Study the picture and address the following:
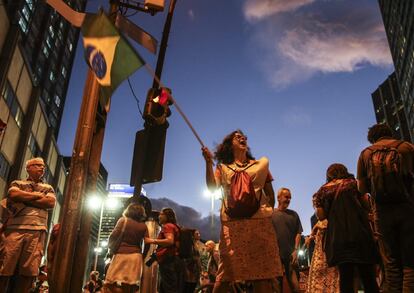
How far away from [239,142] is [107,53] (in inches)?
69.1

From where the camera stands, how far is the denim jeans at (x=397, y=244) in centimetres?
345

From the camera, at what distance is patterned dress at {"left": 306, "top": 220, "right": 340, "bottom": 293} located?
4.89 meters

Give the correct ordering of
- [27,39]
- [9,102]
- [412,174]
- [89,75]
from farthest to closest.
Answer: [27,39]
[9,102]
[89,75]
[412,174]

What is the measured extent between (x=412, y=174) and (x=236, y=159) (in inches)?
74.7

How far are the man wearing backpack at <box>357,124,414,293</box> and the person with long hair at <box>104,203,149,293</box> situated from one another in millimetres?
3615

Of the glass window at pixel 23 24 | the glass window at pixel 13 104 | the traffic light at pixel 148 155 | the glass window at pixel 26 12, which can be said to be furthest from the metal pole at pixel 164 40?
the glass window at pixel 26 12

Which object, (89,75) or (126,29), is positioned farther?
(89,75)

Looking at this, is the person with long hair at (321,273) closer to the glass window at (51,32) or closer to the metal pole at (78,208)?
the metal pole at (78,208)

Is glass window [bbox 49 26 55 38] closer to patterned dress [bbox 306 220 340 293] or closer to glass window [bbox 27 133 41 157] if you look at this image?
glass window [bbox 27 133 41 157]

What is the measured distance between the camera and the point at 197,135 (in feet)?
12.2

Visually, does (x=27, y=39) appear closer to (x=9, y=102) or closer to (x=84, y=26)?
(x=9, y=102)

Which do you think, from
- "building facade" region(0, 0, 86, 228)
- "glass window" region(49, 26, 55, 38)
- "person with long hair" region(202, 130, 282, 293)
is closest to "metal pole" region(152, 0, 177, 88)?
"person with long hair" region(202, 130, 282, 293)

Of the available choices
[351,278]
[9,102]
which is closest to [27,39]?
[9,102]

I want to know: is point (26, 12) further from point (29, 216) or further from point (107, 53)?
point (107, 53)
